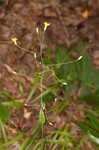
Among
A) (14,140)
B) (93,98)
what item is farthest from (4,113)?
(93,98)

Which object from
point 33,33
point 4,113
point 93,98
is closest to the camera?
point 4,113

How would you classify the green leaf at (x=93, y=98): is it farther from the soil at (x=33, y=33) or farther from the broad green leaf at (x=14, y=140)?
the broad green leaf at (x=14, y=140)

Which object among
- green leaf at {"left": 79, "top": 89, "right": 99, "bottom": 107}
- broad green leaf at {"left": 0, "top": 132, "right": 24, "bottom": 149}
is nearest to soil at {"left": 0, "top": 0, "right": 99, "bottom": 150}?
broad green leaf at {"left": 0, "top": 132, "right": 24, "bottom": 149}

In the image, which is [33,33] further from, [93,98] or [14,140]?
[14,140]

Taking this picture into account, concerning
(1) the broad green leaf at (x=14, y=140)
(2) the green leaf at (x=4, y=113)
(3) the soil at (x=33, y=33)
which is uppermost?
(3) the soil at (x=33, y=33)

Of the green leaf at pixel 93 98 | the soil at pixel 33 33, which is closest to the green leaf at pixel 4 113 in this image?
the soil at pixel 33 33

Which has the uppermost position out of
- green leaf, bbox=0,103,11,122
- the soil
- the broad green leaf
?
the soil

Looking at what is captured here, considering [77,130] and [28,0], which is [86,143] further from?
[28,0]

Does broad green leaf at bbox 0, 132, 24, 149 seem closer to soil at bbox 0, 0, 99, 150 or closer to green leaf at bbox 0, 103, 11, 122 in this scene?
soil at bbox 0, 0, 99, 150

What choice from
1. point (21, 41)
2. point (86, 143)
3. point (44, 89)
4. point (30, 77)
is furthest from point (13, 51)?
point (86, 143)
